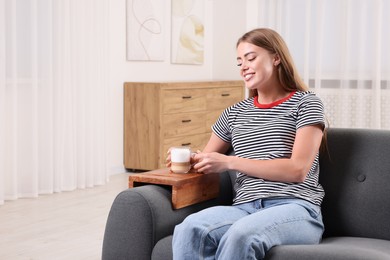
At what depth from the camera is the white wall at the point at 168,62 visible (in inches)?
236

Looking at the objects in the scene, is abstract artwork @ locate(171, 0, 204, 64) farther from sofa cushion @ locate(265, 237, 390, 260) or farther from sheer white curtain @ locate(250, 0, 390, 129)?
sofa cushion @ locate(265, 237, 390, 260)

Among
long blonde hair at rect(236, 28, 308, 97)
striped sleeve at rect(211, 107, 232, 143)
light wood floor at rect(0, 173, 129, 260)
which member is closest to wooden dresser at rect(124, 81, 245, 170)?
light wood floor at rect(0, 173, 129, 260)

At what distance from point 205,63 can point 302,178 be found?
5.37 meters

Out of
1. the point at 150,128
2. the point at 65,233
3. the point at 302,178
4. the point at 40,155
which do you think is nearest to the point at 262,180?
the point at 302,178

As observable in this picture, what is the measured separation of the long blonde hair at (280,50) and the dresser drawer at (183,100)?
361 centimetres

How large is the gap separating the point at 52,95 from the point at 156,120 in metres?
1.17

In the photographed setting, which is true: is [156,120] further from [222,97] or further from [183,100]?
[222,97]

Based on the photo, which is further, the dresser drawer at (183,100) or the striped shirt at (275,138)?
the dresser drawer at (183,100)

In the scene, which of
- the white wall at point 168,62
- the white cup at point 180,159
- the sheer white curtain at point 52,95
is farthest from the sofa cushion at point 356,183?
the white wall at point 168,62

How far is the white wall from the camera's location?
6.00 meters

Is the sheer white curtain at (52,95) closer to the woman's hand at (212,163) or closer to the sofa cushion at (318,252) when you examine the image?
the woman's hand at (212,163)

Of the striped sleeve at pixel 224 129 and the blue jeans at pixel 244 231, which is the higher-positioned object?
the striped sleeve at pixel 224 129

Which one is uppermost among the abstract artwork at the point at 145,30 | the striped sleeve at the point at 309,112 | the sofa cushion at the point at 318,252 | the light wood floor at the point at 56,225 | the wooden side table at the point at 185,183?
the abstract artwork at the point at 145,30

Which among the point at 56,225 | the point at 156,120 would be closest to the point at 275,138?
the point at 56,225
